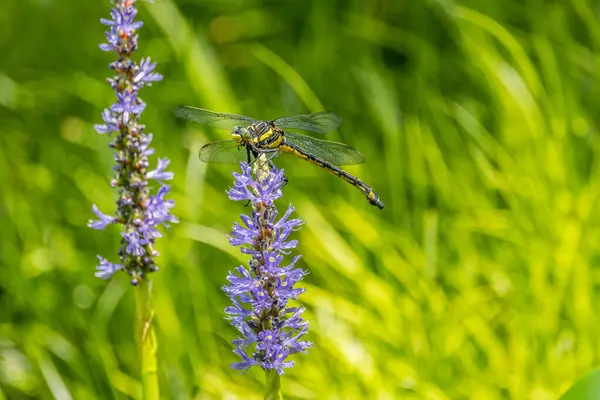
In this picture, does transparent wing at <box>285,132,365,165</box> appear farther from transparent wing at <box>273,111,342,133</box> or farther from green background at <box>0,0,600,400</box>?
green background at <box>0,0,600,400</box>

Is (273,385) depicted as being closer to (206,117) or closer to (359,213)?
(206,117)

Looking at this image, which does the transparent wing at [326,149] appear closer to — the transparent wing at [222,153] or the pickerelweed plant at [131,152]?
the transparent wing at [222,153]

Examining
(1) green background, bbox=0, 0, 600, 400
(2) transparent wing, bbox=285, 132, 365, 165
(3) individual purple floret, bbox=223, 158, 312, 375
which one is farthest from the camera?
(1) green background, bbox=0, 0, 600, 400

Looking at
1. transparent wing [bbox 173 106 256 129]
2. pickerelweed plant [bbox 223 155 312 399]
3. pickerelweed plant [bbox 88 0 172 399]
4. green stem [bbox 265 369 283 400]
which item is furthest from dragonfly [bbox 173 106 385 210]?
green stem [bbox 265 369 283 400]

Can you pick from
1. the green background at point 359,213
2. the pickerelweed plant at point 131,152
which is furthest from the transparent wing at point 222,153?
the pickerelweed plant at point 131,152

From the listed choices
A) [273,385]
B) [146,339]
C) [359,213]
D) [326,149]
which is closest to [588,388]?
[273,385]

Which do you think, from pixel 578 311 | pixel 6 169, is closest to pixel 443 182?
pixel 578 311
